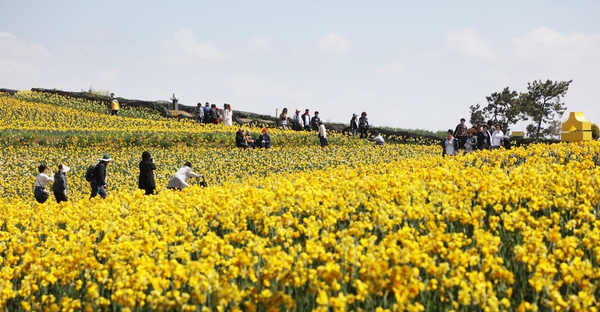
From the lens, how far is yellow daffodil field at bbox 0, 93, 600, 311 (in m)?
4.87

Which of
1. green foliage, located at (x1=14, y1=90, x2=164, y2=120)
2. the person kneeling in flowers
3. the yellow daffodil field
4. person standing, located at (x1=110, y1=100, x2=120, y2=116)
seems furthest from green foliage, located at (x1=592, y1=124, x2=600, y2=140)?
person standing, located at (x1=110, y1=100, x2=120, y2=116)

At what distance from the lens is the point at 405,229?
558 cm

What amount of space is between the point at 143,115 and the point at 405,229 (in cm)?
4062

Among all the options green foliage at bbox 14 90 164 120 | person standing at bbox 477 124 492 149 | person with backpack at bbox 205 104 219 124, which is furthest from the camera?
green foliage at bbox 14 90 164 120

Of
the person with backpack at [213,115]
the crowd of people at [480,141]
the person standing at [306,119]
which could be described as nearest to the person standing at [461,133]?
the crowd of people at [480,141]

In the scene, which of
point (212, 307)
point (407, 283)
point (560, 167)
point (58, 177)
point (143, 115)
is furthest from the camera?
point (143, 115)

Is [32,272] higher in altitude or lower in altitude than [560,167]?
lower

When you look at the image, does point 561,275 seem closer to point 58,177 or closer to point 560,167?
point 560,167

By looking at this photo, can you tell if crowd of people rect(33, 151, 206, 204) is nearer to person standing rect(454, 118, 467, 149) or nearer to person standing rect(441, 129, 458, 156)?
person standing rect(441, 129, 458, 156)

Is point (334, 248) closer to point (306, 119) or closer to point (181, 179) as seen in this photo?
point (181, 179)

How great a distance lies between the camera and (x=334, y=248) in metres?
6.21

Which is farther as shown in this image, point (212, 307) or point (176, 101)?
point (176, 101)

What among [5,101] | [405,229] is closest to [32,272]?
[405,229]

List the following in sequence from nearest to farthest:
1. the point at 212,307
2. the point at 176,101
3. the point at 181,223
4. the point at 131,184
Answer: the point at 212,307, the point at 181,223, the point at 131,184, the point at 176,101
